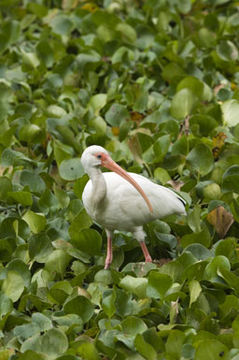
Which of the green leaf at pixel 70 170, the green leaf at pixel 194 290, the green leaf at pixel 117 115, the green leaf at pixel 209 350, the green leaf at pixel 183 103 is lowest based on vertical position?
the green leaf at pixel 117 115

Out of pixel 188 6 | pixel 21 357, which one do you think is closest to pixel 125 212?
pixel 21 357

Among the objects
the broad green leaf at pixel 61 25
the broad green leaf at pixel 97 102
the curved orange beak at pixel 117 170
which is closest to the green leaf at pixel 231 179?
the curved orange beak at pixel 117 170

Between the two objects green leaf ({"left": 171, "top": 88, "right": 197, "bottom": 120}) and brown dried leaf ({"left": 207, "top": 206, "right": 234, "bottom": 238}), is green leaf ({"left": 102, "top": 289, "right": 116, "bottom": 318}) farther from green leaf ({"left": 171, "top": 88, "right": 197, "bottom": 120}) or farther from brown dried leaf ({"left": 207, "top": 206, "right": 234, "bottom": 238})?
green leaf ({"left": 171, "top": 88, "right": 197, "bottom": 120})

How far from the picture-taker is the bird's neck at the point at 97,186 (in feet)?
15.4

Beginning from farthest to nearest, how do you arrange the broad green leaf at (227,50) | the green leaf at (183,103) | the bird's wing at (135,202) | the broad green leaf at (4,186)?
the broad green leaf at (227,50) < the green leaf at (183,103) < the broad green leaf at (4,186) < the bird's wing at (135,202)

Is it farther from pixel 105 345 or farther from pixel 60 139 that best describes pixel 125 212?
pixel 60 139

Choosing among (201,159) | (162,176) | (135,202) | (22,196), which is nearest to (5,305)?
(135,202)

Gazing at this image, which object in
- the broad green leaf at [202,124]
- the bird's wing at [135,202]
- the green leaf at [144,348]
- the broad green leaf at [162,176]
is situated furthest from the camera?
the broad green leaf at [202,124]

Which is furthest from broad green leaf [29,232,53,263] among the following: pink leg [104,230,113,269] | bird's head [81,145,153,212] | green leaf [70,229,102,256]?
bird's head [81,145,153,212]

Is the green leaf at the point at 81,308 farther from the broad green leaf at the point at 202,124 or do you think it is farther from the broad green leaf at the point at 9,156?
the broad green leaf at the point at 202,124

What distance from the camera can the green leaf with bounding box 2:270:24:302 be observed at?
15.1 ft

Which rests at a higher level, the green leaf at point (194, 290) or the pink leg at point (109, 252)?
the green leaf at point (194, 290)

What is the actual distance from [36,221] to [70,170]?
2.10 feet

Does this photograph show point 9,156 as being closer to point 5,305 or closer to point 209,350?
point 5,305
